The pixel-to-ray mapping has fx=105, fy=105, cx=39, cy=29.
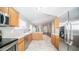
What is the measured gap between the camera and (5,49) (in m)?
1.33

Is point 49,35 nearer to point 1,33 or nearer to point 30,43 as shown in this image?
point 30,43

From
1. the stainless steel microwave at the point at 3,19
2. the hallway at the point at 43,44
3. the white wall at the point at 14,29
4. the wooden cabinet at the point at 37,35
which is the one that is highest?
the stainless steel microwave at the point at 3,19

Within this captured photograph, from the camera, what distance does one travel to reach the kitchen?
1.61 m

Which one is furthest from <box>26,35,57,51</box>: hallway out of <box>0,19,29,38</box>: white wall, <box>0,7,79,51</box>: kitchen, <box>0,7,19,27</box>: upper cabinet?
<box>0,7,19,27</box>: upper cabinet

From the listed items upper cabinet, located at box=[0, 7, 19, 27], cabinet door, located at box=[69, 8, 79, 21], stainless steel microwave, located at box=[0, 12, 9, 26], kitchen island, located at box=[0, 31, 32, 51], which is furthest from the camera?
upper cabinet, located at box=[0, 7, 19, 27]

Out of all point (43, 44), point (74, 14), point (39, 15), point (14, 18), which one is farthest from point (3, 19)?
point (74, 14)

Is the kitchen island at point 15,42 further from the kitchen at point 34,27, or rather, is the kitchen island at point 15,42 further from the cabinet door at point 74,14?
the cabinet door at point 74,14

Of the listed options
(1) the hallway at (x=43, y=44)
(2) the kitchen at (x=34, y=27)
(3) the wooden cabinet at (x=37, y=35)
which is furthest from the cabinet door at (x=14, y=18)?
(1) the hallway at (x=43, y=44)

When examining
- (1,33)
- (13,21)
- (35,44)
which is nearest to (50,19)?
(35,44)

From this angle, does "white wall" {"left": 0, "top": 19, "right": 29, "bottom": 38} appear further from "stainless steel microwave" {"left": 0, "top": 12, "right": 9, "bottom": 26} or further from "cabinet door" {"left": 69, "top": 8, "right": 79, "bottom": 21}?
"cabinet door" {"left": 69, "top": 8, "right": 79, "bottom": 21}

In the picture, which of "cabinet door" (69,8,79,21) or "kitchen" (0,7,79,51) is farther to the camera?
"kitchen" (0,7,79,51)

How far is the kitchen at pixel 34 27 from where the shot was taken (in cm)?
161

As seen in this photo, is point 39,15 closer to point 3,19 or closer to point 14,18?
point 14,18

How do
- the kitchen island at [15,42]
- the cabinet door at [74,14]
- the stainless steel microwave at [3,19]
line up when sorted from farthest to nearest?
the stainless steel microwave at [3,19], the kitchen island at [15,42], the cabinet door at [74,14]
